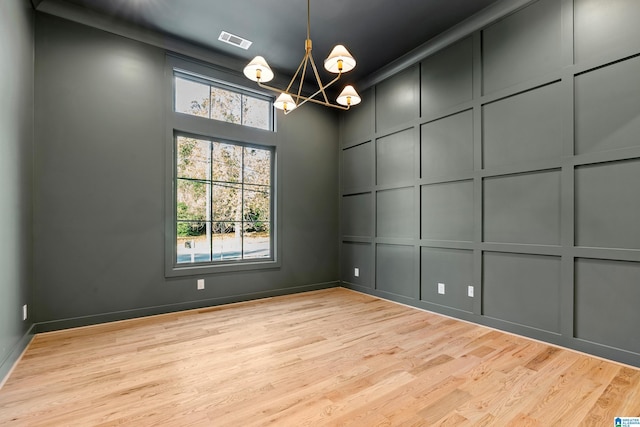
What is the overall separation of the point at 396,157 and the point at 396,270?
5.06 ft

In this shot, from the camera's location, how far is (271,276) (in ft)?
14.9

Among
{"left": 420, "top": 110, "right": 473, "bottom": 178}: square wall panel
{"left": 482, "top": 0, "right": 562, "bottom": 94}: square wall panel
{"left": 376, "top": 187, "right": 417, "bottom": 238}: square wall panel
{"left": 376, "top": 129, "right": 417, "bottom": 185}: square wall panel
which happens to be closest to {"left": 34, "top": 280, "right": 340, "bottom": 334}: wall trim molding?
{"left": 376, "top": 187, "right": 417, "bottom": 238}: square wall panel

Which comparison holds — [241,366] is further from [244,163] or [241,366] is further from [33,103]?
[33,103]

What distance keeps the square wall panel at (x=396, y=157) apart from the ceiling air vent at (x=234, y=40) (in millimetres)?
2155

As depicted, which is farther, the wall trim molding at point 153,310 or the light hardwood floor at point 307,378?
the wall trim molding at point 153,310

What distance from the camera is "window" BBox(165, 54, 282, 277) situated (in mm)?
3863

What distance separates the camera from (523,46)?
3039 millimetres

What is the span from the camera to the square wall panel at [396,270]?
13.4ft

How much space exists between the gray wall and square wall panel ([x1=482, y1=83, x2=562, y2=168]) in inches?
139

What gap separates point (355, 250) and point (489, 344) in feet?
7.99

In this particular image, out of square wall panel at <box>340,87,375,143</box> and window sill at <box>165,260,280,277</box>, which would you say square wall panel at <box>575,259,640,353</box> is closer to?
square wall panel at <box>340,87,375,143</box>

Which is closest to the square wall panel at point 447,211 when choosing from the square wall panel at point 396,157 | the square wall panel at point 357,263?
the square wall panel at point 396,157

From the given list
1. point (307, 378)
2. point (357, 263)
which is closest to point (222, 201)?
point (357, 263)

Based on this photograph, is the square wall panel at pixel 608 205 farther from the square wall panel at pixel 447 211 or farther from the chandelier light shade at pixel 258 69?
the chandelier light shade at pixel 258 69
